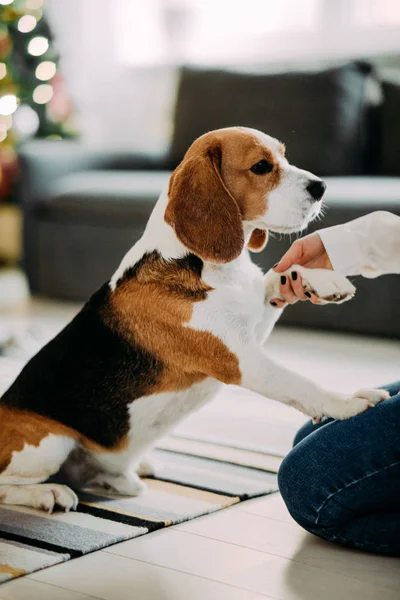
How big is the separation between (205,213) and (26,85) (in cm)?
446

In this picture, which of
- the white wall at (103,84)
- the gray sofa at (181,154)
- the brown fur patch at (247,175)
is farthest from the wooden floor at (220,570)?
the white wall at (103,84)

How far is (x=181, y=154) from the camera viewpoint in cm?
512

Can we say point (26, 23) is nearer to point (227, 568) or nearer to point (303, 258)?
point (303, 258)

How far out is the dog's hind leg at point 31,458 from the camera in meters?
2.06

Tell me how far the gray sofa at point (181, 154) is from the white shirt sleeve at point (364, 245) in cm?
220

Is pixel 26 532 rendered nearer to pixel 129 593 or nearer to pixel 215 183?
pixel 129 593

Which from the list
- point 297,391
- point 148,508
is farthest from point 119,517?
point 297,391

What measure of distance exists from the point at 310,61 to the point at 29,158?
158cm

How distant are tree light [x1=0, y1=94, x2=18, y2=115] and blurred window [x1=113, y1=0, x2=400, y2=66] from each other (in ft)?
2.73

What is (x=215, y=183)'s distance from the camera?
78.1 inches

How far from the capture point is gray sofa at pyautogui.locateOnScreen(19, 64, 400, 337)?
4539mm

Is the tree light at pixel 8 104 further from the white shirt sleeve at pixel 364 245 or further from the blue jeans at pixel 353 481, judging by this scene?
the blue jeans at pixel 353 481

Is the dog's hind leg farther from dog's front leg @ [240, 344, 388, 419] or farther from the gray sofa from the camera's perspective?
the gray sofa

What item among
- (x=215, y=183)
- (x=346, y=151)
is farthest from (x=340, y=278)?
(x=346, y=151)
